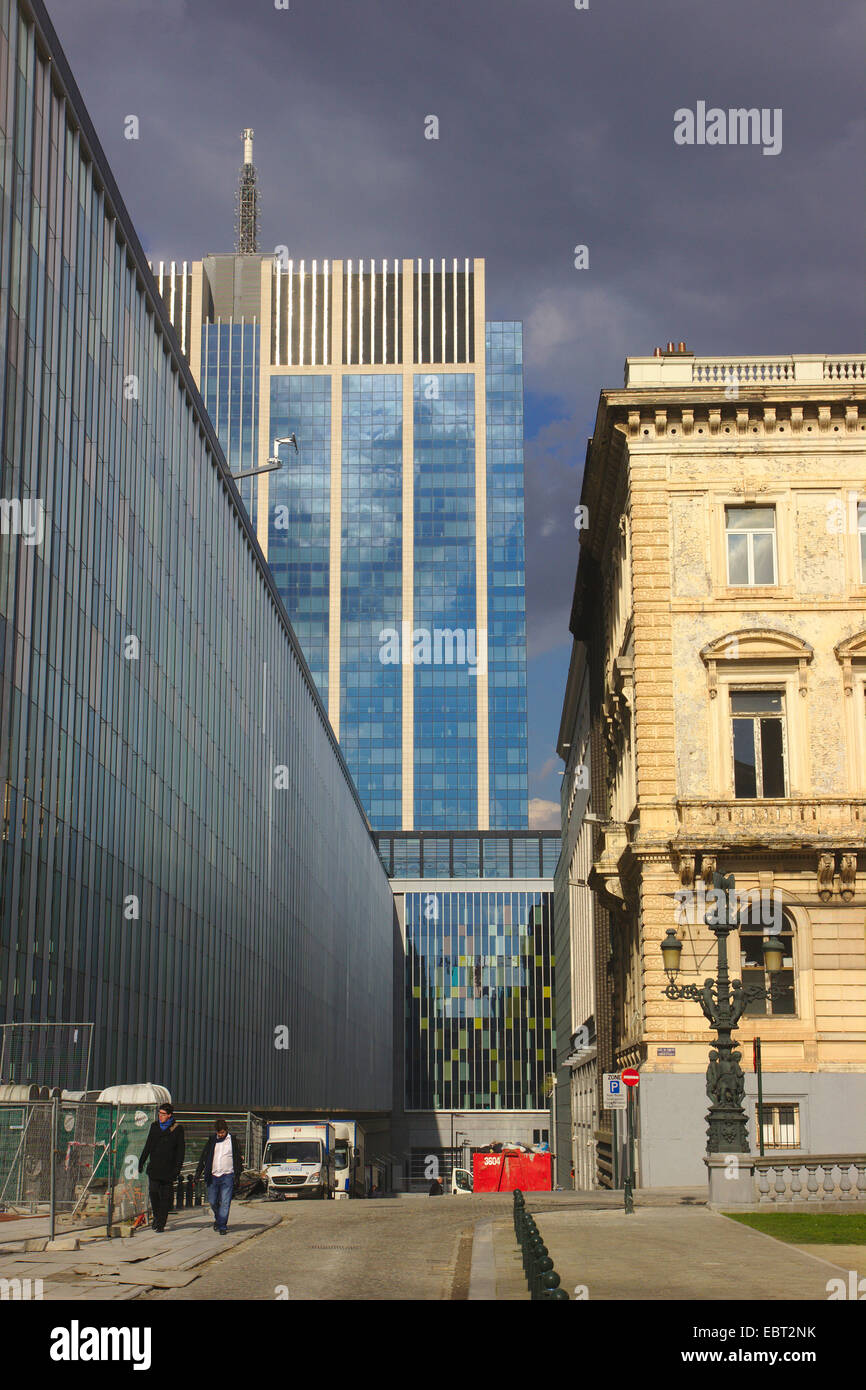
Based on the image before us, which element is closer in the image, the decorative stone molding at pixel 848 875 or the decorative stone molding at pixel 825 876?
the decorative stone molding at pixel 825 876

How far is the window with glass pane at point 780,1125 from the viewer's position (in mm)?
39656

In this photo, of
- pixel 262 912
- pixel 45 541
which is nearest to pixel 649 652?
pixel 45 541

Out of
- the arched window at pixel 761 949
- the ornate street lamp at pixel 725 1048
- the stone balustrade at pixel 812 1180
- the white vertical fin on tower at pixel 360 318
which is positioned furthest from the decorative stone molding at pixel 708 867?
the white vertical fin on tower at pixel 360 318

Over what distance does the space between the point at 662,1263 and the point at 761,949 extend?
21560 millimetres

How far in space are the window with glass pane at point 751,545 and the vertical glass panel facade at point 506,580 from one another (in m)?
123

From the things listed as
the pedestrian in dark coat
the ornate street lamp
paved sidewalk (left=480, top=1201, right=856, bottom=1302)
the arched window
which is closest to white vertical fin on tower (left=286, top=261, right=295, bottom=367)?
the arched window

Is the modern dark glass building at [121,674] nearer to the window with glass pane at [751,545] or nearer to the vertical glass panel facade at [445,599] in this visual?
the window with glass pane at [751,545]

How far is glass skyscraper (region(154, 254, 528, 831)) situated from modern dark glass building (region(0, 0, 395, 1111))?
9252 cm

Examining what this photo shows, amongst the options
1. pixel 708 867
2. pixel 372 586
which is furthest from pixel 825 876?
pixel 372 586

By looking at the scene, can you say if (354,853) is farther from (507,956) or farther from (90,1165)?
(90,1165)

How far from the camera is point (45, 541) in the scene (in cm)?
3444

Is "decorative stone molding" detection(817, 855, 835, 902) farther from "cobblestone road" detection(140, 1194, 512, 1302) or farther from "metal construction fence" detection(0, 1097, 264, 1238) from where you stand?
"metal construction fence" detection(0, 1097, 264, 1238)

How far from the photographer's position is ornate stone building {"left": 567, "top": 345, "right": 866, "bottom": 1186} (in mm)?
39750
